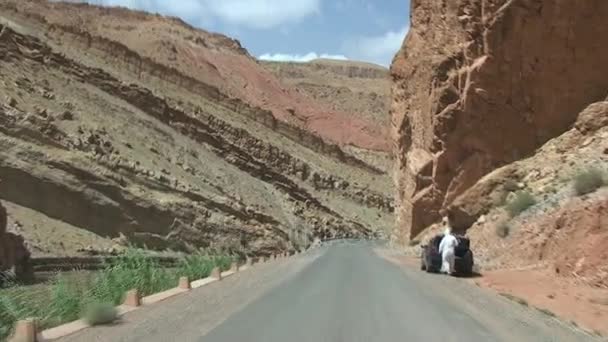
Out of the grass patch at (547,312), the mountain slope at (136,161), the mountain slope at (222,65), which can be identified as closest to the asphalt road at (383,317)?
the grass patch at (547,312)

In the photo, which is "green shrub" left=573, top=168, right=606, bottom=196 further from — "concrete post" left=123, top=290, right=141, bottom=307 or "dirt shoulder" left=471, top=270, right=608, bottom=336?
"concrete post" left=123, top=290, right=141, bottom=307

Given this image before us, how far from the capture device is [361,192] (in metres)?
96.1

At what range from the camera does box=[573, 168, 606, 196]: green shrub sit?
22484 millimetres

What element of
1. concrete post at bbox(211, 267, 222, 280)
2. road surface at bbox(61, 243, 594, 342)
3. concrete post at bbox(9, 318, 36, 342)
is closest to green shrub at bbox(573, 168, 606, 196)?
road surface at bbox(61, 243, 594, 342)

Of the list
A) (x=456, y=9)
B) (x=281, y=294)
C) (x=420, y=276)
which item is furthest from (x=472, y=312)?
(x=456, y=9)

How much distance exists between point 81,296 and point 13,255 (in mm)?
15156

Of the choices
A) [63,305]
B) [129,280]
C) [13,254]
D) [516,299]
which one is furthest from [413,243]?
[63,305]

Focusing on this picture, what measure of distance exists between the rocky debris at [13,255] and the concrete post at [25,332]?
17.5 metres

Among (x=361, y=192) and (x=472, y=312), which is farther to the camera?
(x=361, y=192)

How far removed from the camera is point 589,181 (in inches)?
900

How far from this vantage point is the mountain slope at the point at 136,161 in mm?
41094

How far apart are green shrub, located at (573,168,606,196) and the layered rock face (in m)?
10.1

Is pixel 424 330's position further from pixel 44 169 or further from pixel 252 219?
pixel 252 219

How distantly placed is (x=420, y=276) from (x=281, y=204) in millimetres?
42491
